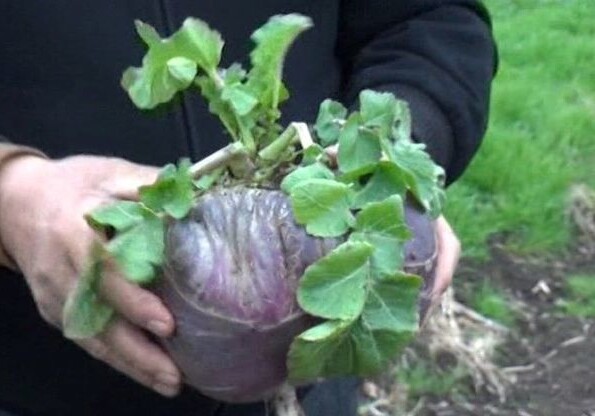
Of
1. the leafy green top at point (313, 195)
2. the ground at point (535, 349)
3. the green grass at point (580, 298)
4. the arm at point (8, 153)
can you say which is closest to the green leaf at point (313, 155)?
the leafy green top at point (313, 195)

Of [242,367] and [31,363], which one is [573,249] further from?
[242,367]

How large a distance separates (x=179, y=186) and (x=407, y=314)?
7.5 inches

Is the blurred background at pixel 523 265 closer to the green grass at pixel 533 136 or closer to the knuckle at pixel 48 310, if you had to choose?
the green grass at pixel 533 136

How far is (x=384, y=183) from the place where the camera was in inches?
41.8

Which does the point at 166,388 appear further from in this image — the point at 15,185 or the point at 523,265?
the point at 523,265

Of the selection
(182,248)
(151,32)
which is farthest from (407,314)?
(151,32)

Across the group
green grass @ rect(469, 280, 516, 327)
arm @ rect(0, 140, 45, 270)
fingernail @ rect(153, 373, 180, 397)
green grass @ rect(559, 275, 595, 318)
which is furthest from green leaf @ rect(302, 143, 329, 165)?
green grass @ rect(559, 275, 595, 318)

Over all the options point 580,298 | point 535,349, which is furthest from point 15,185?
point 580,298

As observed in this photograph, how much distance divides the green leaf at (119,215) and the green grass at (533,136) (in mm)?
2707

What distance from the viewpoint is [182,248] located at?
3.47ft

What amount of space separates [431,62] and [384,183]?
689 millimetres

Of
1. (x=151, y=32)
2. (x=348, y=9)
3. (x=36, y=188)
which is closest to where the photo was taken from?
(x=151, y=32)

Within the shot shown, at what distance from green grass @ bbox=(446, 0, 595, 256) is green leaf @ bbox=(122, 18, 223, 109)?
265 centimetres

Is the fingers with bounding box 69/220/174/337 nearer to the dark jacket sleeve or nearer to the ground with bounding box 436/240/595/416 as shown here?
A: the dark jacket sleeve
